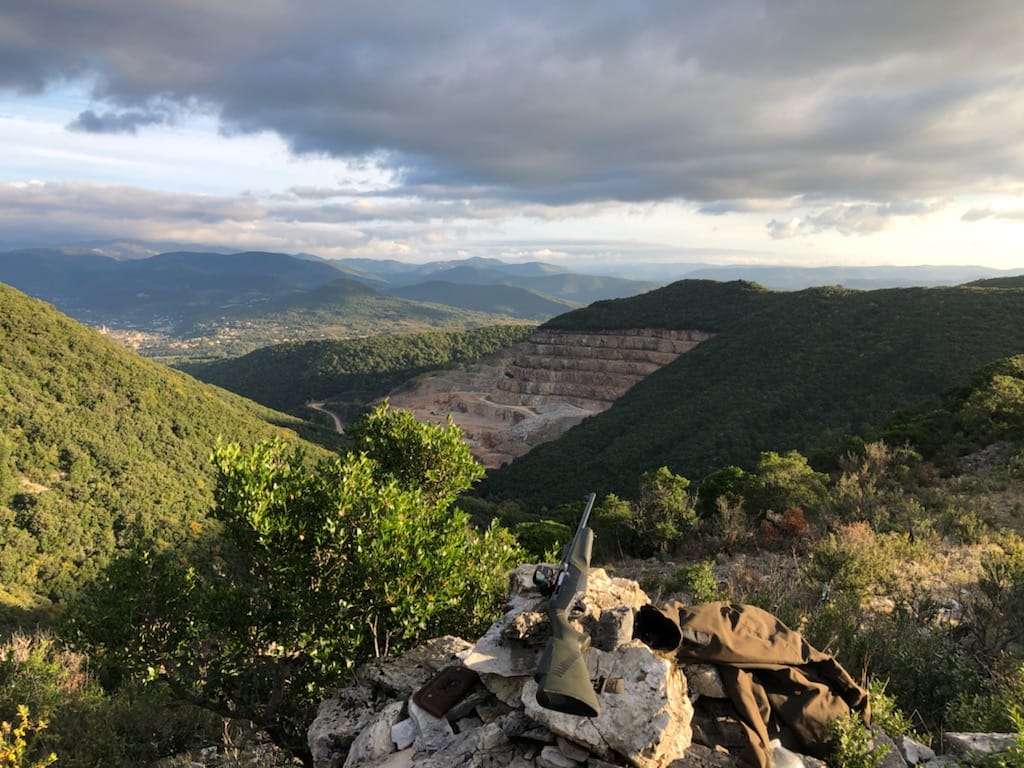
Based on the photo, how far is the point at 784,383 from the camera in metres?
50.2

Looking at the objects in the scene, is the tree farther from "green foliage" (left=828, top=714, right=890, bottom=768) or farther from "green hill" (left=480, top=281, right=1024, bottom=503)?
"green hill" (left=480, top=281, right=1024, bottom=503)

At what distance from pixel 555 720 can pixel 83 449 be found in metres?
46.7

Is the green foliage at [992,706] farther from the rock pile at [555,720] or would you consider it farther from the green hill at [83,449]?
the green hill at [83,449]

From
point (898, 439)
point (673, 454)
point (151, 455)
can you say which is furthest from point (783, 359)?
point (151, 455)

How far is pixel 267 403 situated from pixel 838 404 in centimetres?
10041

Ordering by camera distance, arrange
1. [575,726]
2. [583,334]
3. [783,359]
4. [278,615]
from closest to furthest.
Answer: [575,726], [278,615], [783,359], [583,334]

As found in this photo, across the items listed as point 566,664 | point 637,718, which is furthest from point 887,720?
point 566,664

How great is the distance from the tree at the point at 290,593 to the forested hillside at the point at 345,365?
92.9 meters

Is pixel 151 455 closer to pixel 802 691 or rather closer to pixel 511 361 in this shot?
pixel 802 691

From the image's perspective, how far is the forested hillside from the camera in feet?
359

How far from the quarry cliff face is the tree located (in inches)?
2290

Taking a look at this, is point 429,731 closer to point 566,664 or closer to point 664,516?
point 566,664

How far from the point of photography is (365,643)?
716 centimetres

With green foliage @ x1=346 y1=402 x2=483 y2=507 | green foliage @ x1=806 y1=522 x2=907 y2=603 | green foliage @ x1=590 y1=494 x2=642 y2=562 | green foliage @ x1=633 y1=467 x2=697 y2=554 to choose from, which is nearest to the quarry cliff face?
green foliage @ x1=590 y1=494 x2=642 y2=562
